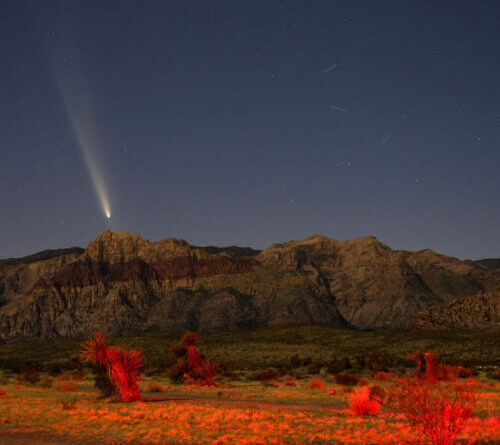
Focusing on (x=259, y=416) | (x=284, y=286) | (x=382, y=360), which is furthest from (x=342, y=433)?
(x=284, y=286)

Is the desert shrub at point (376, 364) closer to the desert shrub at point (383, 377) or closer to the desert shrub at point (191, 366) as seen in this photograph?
the desert shrub at point (383, 377)

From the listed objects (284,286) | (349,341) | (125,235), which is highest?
(125,235)

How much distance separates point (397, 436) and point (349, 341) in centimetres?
6530

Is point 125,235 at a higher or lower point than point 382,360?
higher

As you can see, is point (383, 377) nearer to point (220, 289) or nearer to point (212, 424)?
point (212, 424)

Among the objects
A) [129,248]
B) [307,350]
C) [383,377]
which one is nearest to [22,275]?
[129,248]

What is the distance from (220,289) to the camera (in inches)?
5458

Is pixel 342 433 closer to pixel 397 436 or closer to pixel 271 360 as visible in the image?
pixel 397 436

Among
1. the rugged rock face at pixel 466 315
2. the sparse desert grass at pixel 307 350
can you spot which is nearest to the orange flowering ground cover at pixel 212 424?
the sparse desert grass at pixel 307 350

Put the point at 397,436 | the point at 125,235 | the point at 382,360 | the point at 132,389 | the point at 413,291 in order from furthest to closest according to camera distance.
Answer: the point at 125,235 → the point at 413,291 → the point at 382,360 → the point at 132,389 → the point at 397,436

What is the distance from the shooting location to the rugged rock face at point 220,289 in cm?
12712

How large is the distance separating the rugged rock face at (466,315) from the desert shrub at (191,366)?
2332 inches

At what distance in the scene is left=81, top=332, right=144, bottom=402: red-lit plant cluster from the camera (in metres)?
19.9

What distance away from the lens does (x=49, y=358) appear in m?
65.3
